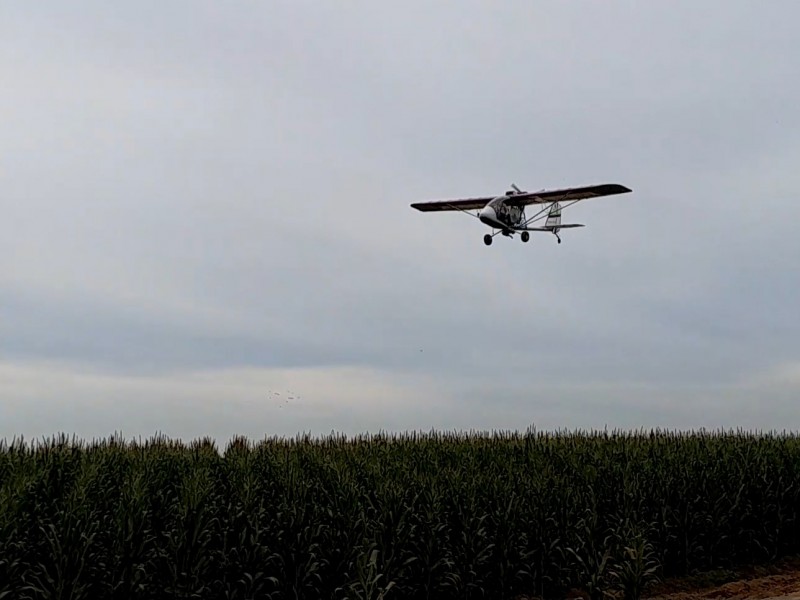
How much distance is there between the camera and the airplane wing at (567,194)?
22.4 m

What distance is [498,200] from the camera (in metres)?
23.3

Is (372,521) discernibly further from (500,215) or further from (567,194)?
(567,194)

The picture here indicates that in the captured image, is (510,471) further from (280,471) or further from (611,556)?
(280,471)

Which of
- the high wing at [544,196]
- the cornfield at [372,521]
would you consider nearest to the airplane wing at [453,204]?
the high wing at [544,196]

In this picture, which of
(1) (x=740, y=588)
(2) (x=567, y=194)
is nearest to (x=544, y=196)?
(2) (x=567, y=194)

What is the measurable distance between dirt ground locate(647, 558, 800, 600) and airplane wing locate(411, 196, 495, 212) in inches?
537

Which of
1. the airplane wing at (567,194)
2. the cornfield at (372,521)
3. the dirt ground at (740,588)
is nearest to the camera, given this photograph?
the cornfield at (372,521)

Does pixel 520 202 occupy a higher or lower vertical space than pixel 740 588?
higher

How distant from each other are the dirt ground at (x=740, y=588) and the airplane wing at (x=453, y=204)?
44.8 ft

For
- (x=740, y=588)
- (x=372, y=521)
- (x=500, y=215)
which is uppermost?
(x=500, y=215)

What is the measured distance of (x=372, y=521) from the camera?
10711mm

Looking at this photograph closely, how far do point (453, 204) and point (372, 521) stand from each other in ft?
58.9

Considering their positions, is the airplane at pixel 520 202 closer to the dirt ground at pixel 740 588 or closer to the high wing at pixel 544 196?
the high wing at pixel 544 196

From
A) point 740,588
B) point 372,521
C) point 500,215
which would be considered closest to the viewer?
point 372,521
